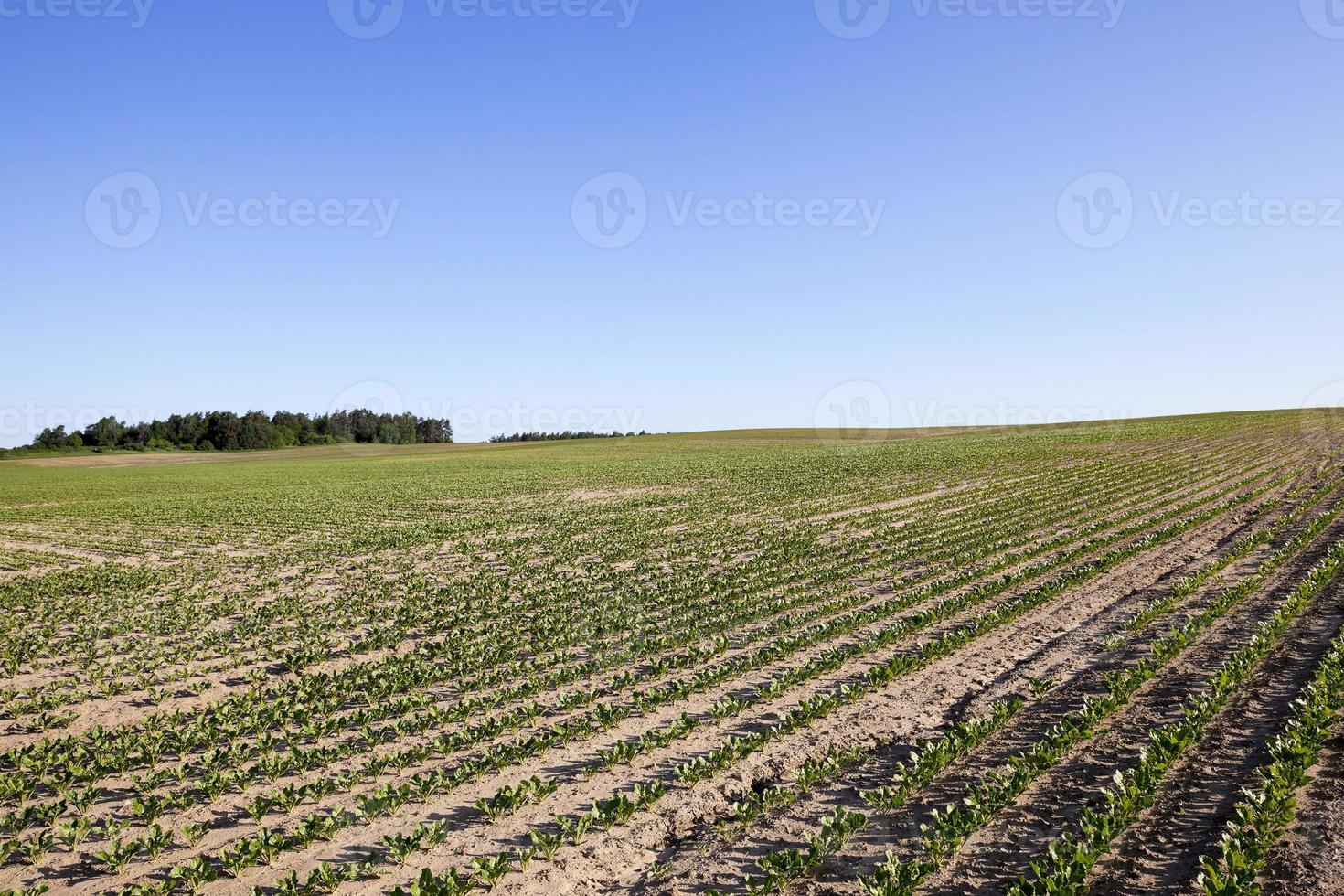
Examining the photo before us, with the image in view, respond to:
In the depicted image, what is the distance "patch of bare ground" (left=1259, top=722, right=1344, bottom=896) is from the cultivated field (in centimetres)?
3

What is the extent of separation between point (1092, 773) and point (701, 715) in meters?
4.51

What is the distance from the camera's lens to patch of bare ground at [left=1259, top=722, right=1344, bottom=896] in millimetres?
5871

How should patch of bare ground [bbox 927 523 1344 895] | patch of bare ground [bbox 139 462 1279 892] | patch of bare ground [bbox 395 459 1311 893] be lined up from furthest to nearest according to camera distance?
1. patch of bare ground [bbox 139 462 1279 892]
2. patch of bare ground [bbox 395 459 1311 893]
3. patch of bare ground [bbox 927 523 1344 895]

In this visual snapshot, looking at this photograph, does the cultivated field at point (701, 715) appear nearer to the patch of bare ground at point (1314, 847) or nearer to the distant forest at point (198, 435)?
the patch of bare ground at point (1314, 847)

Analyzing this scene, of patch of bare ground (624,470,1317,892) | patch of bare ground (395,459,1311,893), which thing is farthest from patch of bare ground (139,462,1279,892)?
patch of bare ground (624,470,1317,892)

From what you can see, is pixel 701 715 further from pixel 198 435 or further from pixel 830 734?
pixel 198 435

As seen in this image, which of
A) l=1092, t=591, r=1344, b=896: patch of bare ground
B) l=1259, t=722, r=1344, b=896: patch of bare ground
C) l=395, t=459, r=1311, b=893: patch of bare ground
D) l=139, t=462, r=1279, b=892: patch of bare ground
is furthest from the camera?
l=139, t=462, r=1279, b=892: patch of bare ground

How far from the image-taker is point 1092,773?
303 inches

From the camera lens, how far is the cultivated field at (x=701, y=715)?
6547 mm

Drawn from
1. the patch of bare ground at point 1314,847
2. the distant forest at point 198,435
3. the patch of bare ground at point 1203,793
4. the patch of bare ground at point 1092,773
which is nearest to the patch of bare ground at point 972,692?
the patch of bare ground at point 1092,773

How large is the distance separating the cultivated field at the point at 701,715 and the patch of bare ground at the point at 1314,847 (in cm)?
3

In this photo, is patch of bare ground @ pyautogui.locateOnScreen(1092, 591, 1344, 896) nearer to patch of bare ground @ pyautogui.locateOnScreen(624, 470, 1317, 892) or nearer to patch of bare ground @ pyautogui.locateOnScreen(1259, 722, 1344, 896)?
patch of bare ground @ pyautogui.locateOnScreen(1259, 722, 1344, 896)

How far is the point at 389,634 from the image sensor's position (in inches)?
569

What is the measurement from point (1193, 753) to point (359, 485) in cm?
5883
